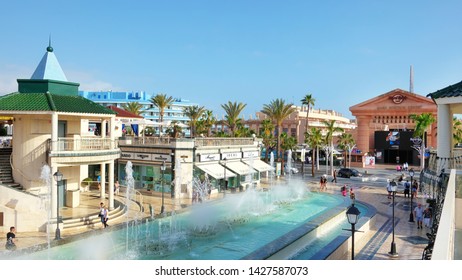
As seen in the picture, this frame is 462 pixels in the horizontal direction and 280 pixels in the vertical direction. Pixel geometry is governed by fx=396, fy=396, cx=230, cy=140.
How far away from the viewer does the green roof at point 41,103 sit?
18797 mm

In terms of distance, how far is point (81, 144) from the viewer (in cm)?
2109

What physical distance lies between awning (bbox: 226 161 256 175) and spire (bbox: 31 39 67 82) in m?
14.9

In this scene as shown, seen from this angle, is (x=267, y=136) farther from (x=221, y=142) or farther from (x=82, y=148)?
(x=82, y=148)

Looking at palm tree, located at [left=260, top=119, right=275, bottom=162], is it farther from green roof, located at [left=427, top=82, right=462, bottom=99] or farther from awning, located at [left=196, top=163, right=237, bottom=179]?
green roof, located at [left=427, top=82, right=462, bottom=99]

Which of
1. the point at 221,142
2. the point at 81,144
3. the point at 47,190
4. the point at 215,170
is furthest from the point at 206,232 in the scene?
the point at 221,142

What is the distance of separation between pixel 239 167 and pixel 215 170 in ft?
10.5

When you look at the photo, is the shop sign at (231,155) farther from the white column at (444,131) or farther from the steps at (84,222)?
the white column at (444,131)

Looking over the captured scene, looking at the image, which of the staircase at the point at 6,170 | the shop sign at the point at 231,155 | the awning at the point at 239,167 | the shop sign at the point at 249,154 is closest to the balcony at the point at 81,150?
the staircase at the point at 6,170

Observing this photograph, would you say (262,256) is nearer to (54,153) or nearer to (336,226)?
(336,226)

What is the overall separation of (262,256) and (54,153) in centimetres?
1239

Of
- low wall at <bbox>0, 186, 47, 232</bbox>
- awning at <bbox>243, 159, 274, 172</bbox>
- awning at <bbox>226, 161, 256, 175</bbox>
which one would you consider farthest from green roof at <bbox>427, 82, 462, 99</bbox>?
awning at <bbox>243, 159, 274, 172</bbox>

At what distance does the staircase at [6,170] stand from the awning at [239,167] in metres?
15.8
